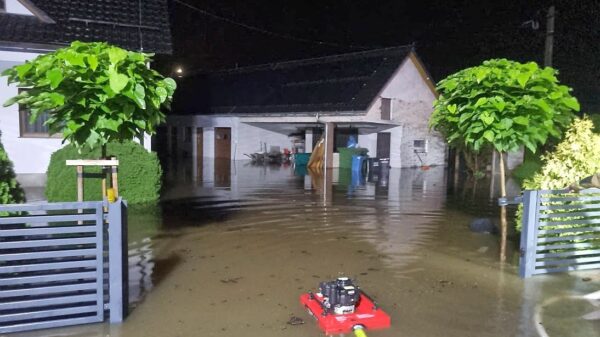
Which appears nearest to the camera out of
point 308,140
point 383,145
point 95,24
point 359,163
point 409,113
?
point 95,24

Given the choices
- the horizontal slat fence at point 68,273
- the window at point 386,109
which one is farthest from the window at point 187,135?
the horizontal slat fence at point 68,273

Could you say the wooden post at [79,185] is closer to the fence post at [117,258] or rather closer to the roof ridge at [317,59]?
the fence post at [117,258]

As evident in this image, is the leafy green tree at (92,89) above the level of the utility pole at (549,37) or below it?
below

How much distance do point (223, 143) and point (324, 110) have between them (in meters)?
8.40

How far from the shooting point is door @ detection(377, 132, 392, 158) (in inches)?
990

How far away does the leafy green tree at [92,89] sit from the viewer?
4500mm

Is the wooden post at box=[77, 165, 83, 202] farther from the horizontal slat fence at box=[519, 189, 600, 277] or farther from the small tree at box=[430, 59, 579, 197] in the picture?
the horizontal slat fence at box=[519, 189, 600, 277]

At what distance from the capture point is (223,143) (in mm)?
28188

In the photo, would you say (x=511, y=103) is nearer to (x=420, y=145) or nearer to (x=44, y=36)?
(x=44, y=36)

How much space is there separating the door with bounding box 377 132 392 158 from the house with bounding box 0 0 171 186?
1412 centimetres

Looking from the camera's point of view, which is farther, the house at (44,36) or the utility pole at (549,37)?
the utility pole at (549,37)

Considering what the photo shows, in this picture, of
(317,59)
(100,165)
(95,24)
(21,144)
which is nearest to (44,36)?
(95,24)

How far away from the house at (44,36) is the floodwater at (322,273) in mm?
3887

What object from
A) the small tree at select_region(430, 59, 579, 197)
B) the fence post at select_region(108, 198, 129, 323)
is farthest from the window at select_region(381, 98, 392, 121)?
the fence post at select_region(108, 198, 129, 323)
